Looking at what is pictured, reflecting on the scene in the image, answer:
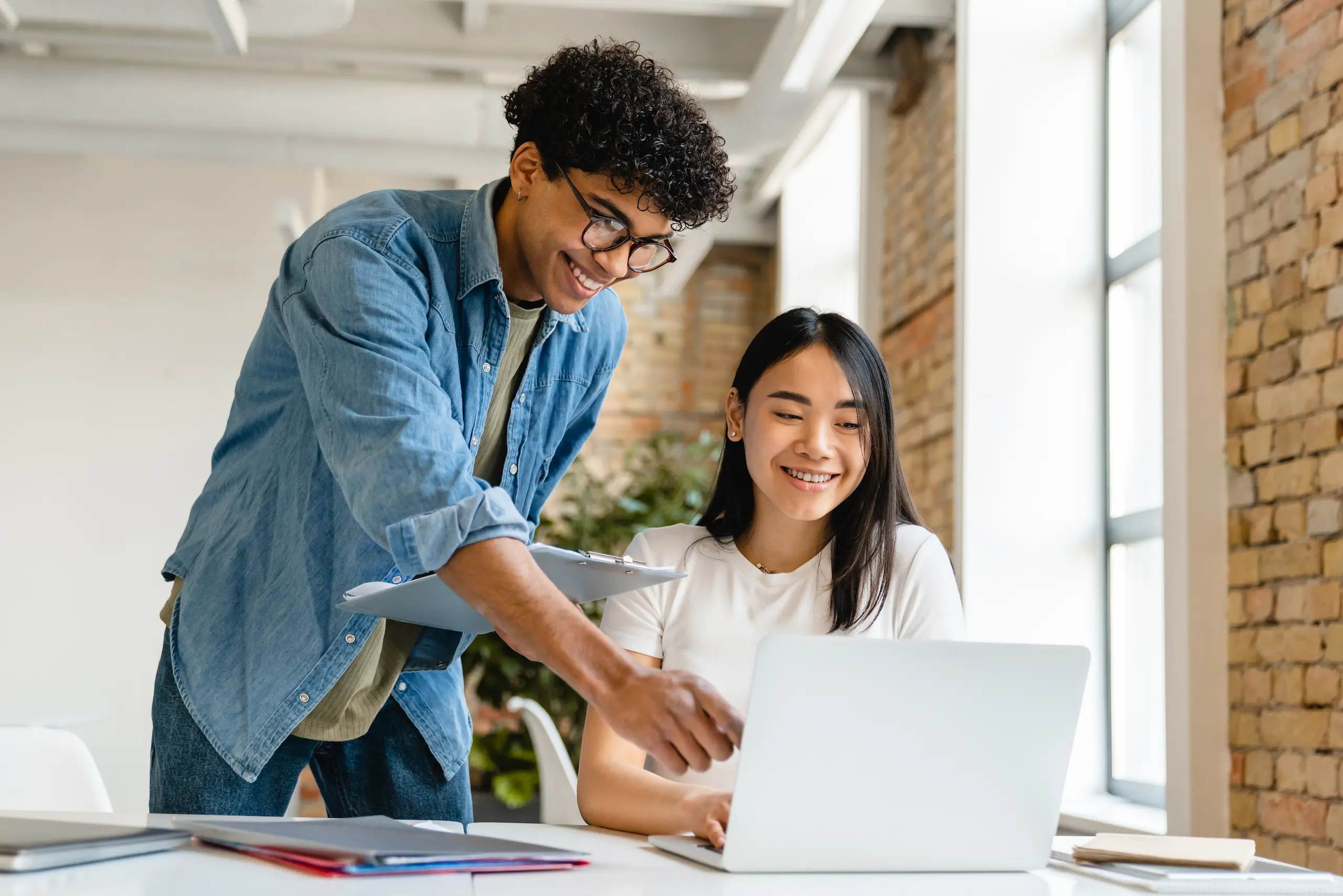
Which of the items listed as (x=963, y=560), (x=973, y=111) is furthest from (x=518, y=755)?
(x=973, y=111)

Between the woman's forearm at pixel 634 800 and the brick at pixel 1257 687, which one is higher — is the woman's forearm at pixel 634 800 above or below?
below

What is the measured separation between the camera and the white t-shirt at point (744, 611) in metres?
1.90

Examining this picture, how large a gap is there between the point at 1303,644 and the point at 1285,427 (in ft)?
1.49

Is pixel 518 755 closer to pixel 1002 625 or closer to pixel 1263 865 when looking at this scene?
pixel 1002 625

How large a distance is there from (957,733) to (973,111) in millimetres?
3635

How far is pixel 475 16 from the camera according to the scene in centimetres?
516

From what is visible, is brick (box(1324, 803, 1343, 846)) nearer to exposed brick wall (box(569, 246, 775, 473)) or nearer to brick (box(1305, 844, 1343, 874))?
brick (box(1305, 844, 1343, 874))

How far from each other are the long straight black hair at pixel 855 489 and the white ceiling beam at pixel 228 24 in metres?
2.40

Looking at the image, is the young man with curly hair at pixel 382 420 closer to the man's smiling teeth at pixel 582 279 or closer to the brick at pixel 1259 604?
the man's smiling teeth at pixel 582 279

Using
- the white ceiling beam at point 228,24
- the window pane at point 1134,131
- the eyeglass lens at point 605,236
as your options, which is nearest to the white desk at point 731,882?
the eyeglass lens at point 605,236

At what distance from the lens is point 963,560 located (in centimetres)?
426

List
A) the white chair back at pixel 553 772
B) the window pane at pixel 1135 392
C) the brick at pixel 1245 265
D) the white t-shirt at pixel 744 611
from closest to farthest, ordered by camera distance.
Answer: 1. the white t-shirt at pixel 744 611
2. the brick at pixel 1245 265
3. the white chair back at pixel 553 772
4. the window pane at pixel 1135 392

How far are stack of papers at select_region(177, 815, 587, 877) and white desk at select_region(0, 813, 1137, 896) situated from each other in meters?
0.01

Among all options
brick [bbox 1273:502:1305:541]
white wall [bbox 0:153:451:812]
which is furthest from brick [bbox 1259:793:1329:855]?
white wall [bbox 0:153:451:812]
